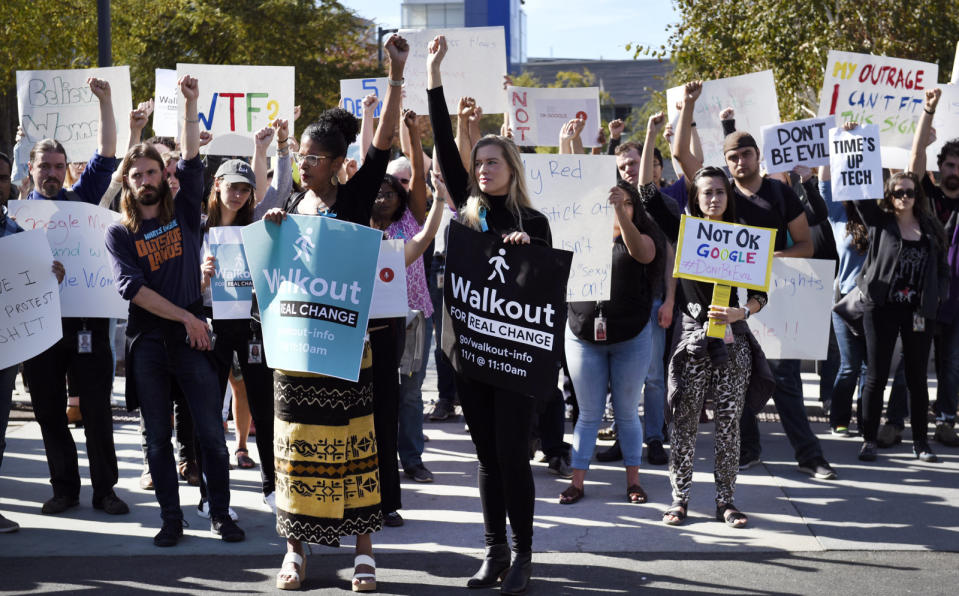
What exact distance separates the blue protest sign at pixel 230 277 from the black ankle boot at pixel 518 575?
83.5 inches

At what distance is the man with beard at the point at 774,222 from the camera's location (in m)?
6.47

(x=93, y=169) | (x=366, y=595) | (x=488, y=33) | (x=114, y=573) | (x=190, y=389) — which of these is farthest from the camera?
(x=488, y=33)

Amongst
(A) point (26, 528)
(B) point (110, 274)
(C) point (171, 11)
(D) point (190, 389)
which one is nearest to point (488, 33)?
(B) point (110, 274)

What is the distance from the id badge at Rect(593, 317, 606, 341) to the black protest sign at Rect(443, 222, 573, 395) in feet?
4.45

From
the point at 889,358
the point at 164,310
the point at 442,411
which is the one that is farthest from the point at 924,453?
the point at 164,310

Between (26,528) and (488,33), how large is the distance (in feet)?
17.2

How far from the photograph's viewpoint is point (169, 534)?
5.47 metres

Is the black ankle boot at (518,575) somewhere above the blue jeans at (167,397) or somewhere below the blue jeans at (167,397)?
below

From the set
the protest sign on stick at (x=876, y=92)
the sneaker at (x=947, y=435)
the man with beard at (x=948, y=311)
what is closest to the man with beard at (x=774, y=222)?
the sneaker at (x=947, y=435)

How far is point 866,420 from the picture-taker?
7395 millimetres

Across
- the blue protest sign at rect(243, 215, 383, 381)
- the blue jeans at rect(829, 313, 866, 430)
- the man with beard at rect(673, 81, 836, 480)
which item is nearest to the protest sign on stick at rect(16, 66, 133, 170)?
the blue protest sign at rect(243, 215, 383, 381)

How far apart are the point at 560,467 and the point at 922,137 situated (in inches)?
139

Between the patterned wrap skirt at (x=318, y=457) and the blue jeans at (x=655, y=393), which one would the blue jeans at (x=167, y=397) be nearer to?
the patterned wrap skirt at (x=318, y=457)

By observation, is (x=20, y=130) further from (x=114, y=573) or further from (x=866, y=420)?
(x=866, y=420)
